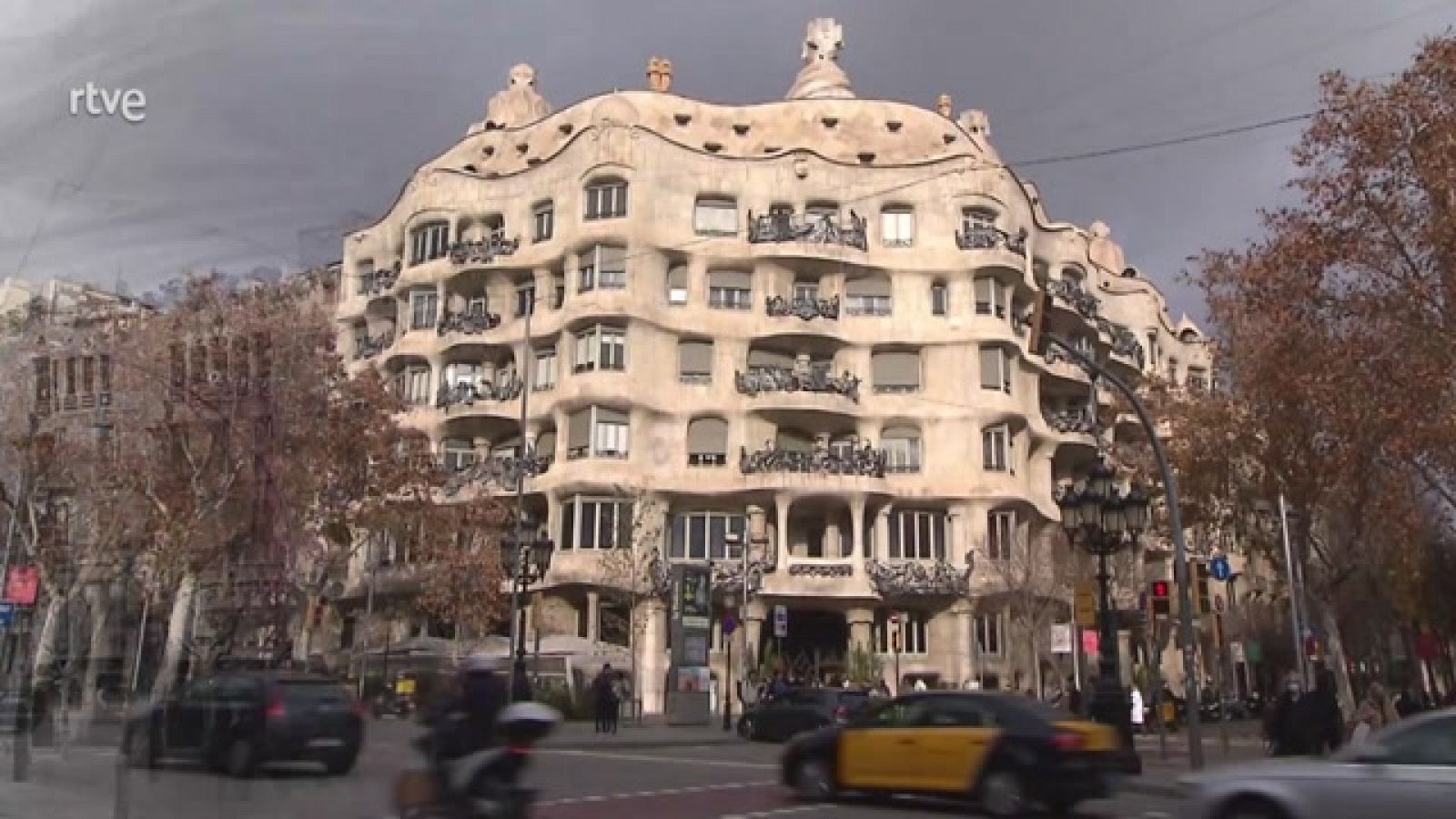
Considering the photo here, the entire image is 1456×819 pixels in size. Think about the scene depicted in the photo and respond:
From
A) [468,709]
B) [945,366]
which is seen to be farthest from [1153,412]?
[468,709]

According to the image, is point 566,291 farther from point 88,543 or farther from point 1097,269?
point 88,543

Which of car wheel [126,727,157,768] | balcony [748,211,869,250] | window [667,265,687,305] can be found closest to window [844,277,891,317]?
balcony [748,211,869,250]

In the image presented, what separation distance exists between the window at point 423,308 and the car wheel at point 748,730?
2635 cm

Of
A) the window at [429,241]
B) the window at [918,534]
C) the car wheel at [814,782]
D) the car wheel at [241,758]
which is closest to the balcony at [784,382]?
the window at [918,534]

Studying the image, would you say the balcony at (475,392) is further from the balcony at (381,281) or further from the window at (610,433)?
the balcony at (381,281)

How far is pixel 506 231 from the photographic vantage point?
52.9 m

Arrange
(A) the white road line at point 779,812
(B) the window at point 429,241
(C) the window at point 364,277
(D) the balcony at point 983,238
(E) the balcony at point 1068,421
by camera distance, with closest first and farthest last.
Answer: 1. (A) the white road line at point 779,812
2. (D) the balcony at point 983,238
3. (B) the window at point 429,241
4. (C) the window at point 364,277
5. (E) the balcony at point 1068,421

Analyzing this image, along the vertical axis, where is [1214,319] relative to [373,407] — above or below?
above

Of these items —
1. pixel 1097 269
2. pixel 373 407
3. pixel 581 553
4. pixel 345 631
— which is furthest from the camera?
pixel 1097 269

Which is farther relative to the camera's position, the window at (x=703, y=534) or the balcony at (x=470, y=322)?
the balcony at (x=470, y=322)

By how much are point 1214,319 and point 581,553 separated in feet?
75.2

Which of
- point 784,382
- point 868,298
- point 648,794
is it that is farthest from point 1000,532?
point 648,794

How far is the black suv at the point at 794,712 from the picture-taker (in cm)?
3141

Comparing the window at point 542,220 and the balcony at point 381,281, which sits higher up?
the window at point 542,220
